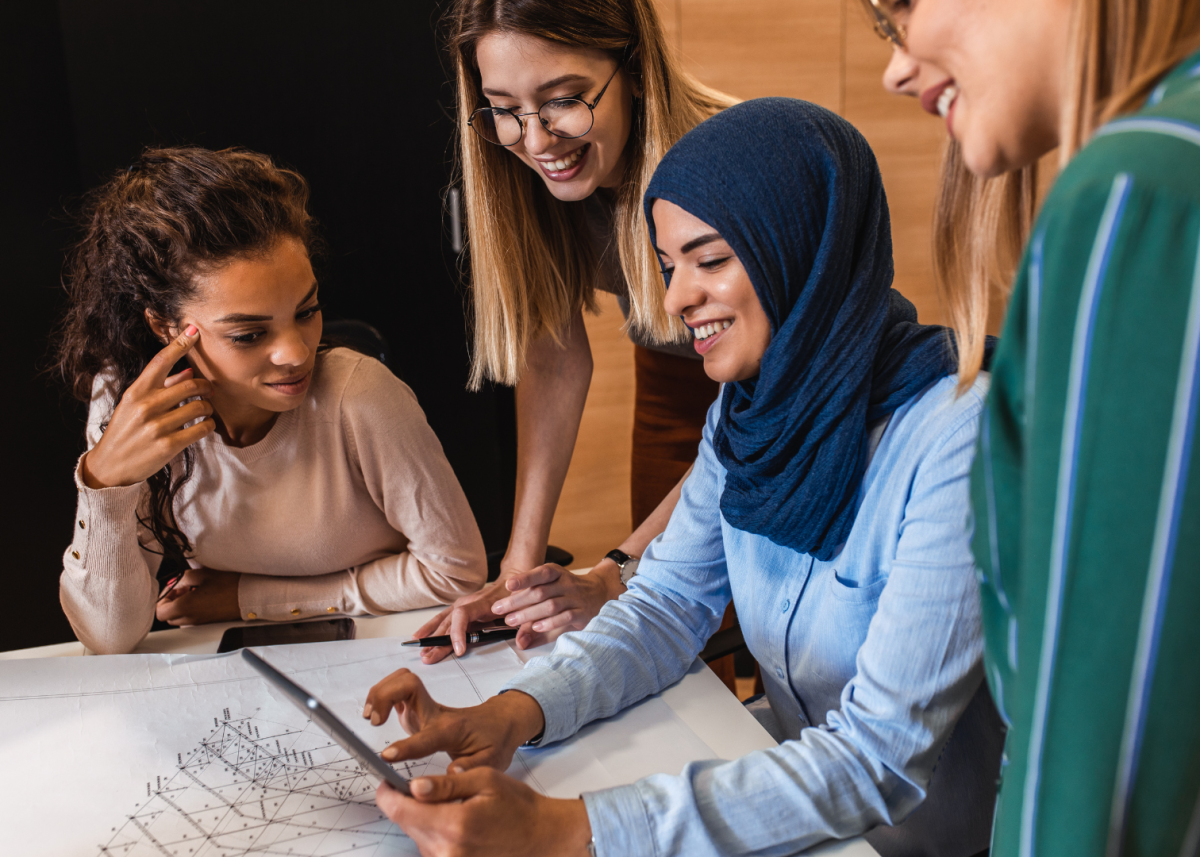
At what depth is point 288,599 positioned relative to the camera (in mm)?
1264

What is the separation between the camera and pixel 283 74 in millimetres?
2357

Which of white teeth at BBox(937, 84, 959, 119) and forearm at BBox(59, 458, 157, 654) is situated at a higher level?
white teeth at BBox(937, 84, 959, 119)

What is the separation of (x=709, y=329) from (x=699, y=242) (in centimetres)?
10

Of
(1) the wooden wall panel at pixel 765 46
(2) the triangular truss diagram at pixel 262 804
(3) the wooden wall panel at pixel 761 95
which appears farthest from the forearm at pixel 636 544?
(1) the wooden wall panel at pixel 765 46

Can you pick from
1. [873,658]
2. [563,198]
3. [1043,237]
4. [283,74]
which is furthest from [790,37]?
[1043,237]

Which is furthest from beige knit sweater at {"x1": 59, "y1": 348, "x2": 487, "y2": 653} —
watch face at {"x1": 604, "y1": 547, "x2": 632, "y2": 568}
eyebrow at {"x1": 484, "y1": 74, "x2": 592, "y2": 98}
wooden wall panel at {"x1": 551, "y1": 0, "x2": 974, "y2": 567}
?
wooden wall panel at {"x1": 551, "y1": 0, "x2": 974, "y2": 567}

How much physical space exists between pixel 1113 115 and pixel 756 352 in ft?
1.91

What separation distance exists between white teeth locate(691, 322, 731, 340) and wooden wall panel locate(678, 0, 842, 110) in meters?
2.03

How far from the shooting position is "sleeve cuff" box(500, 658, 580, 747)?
2.85 feet

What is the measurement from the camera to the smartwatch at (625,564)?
1241 mm

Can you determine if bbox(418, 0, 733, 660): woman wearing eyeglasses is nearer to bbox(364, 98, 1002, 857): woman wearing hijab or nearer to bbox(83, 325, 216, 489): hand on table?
bbox(364, 98, 1002, 857): woman wearing hijab

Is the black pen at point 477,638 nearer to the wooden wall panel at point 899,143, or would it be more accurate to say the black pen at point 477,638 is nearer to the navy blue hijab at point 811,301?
the navy blue hijab at point 811,301

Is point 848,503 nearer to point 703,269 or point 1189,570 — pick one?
point 703,269

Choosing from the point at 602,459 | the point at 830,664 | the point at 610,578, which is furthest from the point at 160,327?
the point at 602,459
